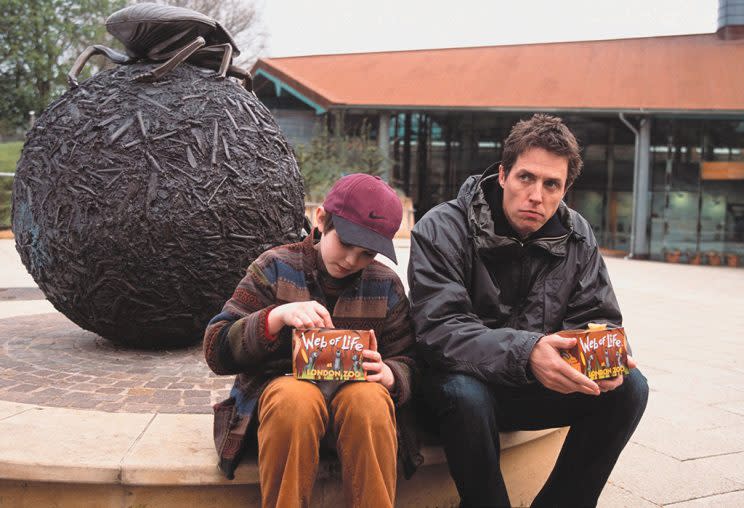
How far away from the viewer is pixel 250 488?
2.43 m

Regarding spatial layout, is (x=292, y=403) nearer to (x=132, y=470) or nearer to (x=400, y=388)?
(x=400, y=388)

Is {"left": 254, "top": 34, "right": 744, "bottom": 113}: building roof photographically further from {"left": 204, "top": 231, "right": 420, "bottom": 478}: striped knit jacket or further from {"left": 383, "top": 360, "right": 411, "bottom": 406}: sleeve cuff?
{"left": 383, "top": 360, "right": 411, "bottom": 406}: sleeve cuff

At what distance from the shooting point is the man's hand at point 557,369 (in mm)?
2260

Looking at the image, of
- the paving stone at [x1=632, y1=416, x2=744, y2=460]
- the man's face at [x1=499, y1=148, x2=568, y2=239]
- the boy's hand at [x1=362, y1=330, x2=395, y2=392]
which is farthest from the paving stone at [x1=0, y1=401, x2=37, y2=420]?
the paving stone at [x1=632, y1=416, x2=744, y2=460]

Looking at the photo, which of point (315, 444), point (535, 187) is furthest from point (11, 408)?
point (535, 187)

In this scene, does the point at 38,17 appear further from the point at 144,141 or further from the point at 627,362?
the point at 627,362

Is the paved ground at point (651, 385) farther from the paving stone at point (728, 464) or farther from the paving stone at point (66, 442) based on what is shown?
the paving stone at point (66, 442)

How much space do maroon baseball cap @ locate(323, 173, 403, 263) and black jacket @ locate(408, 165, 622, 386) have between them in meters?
0.33

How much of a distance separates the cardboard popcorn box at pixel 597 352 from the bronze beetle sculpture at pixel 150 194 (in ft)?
6.86

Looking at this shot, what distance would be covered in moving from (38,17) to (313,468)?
22.1 metres

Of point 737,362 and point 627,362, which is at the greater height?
point 627,362

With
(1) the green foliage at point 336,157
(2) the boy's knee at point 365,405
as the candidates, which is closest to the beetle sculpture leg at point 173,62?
(2) the boy's knee at point 365,405

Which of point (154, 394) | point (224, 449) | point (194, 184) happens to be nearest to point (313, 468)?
point (224, 449)

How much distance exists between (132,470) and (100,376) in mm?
1468
